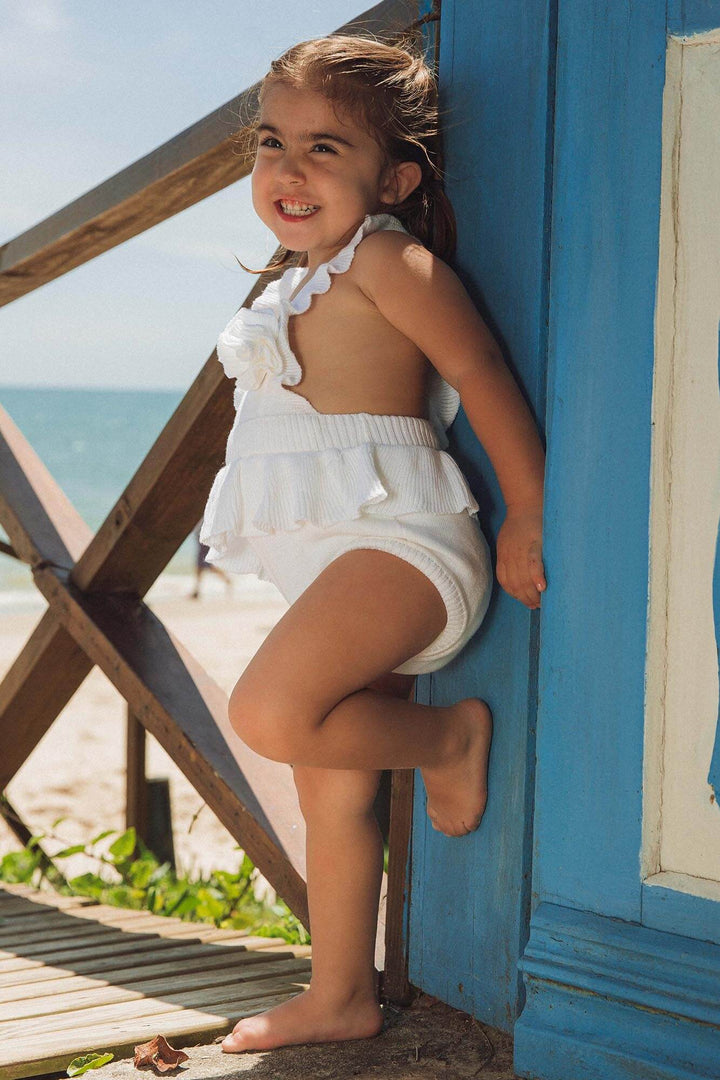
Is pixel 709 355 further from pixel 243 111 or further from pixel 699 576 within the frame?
pixel 243 111

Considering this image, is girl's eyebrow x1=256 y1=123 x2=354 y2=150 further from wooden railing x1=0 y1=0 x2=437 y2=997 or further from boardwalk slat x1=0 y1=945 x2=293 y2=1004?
boardwalk slat x1=0 y1=945 x2=293 y2=1004

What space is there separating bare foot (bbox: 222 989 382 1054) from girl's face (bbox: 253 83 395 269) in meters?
1.11

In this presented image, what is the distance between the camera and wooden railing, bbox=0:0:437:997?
6.82ft

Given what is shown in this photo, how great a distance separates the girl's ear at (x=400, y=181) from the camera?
1.65 metres

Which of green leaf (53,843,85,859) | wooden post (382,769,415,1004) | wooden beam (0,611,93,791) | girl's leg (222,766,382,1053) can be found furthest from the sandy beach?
girl's leg (222,766,382,1053)

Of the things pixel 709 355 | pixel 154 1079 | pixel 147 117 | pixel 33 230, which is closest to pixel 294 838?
pixel 154 1079

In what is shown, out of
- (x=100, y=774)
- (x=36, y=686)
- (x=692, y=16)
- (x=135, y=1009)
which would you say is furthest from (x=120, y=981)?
(x=100, y=774)

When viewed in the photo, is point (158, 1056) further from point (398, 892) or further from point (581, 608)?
point (581, 608)

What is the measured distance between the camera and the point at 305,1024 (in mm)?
1533

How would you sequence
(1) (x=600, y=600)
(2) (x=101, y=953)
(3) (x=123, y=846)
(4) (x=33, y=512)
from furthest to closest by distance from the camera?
(3) (x=123, y=846), (4) (x=33, y=512), (2) (x=101, y=953), (1) (x=600, y=600)

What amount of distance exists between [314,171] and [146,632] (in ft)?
4.29

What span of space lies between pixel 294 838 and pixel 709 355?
1.29m

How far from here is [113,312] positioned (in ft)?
174

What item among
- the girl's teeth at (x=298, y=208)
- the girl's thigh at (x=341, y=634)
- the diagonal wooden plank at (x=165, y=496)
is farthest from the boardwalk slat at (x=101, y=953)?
the girl's teeth at (x=298, y=208)
